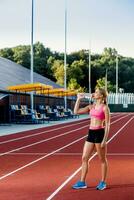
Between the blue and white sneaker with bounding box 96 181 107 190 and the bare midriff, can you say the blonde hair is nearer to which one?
the bare midriff

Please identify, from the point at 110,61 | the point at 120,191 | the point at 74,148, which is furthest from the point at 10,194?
the point at 110,61

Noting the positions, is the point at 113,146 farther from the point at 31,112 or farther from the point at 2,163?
the point at 31,112

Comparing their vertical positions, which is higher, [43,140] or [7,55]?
[7,55]

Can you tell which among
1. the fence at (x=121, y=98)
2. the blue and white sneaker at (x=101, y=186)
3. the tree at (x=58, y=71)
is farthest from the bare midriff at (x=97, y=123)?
the fence at (x=121, y=98)

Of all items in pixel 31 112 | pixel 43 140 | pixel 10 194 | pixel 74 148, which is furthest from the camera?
pixel 31 112

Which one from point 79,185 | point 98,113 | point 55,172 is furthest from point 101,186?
point 55,172

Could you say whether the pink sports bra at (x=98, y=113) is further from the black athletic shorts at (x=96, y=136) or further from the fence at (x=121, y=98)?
the fence at (x=121, y=98)

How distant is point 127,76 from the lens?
109 metres

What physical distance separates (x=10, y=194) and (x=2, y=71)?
1471 inches

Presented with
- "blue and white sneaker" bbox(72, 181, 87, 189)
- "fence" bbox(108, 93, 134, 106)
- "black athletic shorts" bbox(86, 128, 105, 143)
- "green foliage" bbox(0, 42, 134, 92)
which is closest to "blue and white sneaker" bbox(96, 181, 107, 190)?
"blue and white sneaker" bbox(72, 181, 87, 189)

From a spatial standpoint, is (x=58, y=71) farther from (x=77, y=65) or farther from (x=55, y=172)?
(x=55, y=172)

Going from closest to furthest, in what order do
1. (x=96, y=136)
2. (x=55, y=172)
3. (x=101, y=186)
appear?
1. (x=101, y=186)
2. (x=96, y=136)
3. (x=55, y=172)

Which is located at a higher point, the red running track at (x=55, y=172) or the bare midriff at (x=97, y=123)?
the bare midriff at (x=97, y=123)

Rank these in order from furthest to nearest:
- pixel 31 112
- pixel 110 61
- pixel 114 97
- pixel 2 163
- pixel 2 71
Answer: pixel 110 61, pixel 114 97, pixel 2 71, pixel 31 112, pixel 2 163
